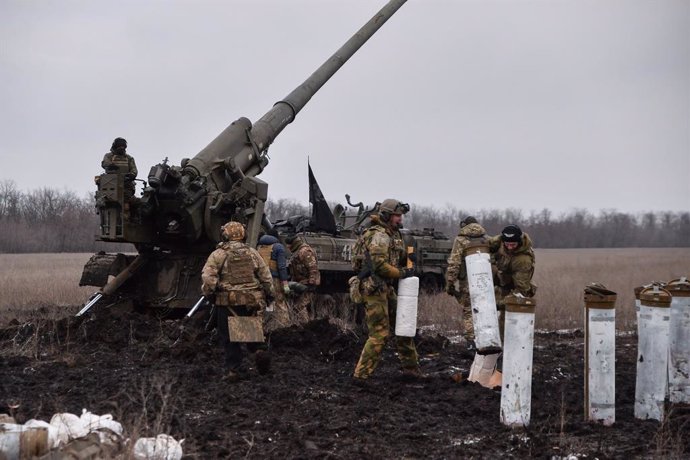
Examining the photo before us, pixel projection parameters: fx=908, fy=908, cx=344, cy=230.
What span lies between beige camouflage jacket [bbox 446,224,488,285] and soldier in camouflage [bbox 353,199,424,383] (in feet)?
2.92

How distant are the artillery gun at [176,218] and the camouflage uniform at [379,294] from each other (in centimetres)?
335

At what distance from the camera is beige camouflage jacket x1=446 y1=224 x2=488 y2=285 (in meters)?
9.91

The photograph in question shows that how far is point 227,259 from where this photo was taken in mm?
9344

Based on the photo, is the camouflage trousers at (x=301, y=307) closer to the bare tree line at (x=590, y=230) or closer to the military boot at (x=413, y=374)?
the military boot at (x=413, y=374)

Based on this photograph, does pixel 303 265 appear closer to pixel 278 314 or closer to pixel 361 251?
pixel 278 314

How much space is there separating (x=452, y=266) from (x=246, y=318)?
2.38m

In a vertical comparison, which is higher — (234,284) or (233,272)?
(233,272)

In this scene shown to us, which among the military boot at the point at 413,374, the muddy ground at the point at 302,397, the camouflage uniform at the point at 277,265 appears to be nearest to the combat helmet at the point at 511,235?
the muddy ground at the point at 302,397

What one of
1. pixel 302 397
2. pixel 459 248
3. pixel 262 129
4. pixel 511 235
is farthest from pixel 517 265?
pixel 262 129

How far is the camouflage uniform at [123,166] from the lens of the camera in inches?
454

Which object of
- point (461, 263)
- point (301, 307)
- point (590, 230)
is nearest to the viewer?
point (461, 263)

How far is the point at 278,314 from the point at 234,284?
125 inches

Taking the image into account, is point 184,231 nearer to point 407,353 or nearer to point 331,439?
point 407,353

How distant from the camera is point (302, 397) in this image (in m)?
8.00
